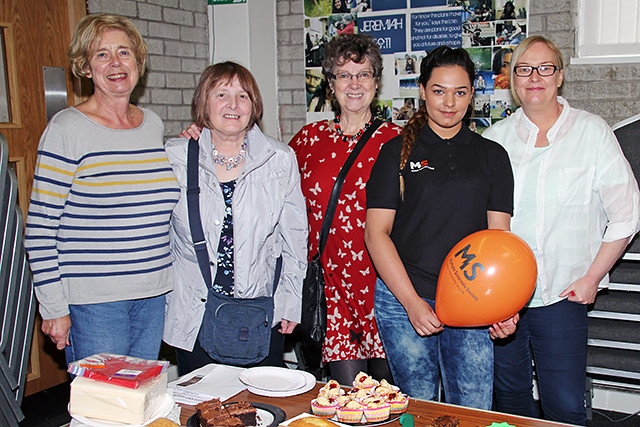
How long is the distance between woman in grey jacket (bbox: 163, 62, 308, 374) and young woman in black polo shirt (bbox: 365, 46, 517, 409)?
357 millimetres

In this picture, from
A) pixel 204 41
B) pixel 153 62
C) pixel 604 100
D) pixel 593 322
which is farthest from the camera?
pixel 204 41

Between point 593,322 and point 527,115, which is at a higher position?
point 527,115

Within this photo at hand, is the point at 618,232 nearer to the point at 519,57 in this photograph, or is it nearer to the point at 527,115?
the point at 527,115

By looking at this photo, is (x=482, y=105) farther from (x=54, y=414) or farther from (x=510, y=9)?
(x=54, y=414)

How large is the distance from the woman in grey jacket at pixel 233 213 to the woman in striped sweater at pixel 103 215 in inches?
2.9

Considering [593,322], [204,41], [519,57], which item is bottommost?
[593,322]

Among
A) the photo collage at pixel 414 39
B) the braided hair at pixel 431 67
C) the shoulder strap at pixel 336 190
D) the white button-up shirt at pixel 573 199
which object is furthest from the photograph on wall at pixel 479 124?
the braided hair at pixel 431 67

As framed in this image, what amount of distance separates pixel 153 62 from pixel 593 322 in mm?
2837

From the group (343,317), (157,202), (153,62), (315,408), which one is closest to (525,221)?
(343,317)

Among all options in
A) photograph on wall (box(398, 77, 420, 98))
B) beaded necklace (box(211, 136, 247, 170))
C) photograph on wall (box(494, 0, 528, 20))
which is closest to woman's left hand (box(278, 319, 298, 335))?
beaded necklace (box(211, 136, 247, 170))

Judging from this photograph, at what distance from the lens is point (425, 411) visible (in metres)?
1.78

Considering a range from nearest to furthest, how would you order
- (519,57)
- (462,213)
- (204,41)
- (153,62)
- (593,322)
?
(462,213) < (519,57) < (593,322) < (153,62) < (204,41)

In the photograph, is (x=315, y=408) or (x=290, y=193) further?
(x=290, y=193)

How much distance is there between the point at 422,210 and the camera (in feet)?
7.41
